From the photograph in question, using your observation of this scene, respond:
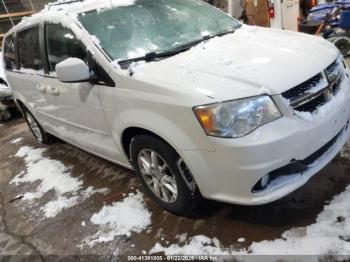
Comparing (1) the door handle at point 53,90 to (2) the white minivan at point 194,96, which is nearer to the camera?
(2) the white minivan at point 194,96

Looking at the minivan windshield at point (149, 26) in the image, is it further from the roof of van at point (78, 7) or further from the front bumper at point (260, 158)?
the front bumper at point (260, 158)

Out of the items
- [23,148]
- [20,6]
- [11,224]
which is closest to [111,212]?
[11,224]

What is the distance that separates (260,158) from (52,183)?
9.01ft

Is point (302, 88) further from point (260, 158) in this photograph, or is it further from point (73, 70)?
point (73, 70)

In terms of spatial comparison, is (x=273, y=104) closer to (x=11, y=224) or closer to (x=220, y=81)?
(x=220, y=81)

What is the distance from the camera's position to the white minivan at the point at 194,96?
2234 millimetres

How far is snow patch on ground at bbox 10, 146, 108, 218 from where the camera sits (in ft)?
12.0

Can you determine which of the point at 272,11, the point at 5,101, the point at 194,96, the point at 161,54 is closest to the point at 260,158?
the point at 194,96

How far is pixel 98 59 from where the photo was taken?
2.86 meters

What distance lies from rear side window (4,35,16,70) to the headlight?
3463 mm

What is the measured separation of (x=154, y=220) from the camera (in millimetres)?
3041

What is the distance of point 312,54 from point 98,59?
1.62 m

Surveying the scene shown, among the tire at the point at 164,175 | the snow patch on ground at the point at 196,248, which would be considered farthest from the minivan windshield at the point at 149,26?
the snow patch on ground at the point at 196,248

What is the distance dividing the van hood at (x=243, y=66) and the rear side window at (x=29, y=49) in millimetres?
1687
